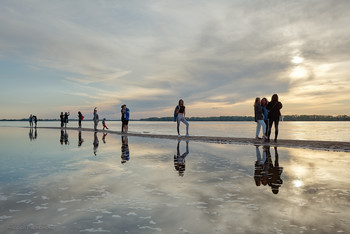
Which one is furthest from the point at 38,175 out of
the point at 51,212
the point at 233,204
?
the point at 233,204

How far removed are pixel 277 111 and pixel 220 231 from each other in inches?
583

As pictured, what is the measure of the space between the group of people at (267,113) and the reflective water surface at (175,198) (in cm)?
785

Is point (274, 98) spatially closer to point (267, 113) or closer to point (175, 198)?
point (267, 113)

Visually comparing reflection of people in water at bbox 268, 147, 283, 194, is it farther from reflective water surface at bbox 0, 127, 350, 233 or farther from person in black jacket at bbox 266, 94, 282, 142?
person in black jacket at bbox 266, 94, 282, 142

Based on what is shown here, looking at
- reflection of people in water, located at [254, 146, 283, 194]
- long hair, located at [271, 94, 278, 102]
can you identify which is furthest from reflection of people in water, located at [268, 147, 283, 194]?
long hair, located at [271, 94, 278, 102]

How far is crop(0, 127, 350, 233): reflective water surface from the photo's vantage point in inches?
172

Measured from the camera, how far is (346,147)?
1521 centimetres

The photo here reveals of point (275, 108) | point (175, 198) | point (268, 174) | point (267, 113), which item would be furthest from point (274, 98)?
point (175, 198)

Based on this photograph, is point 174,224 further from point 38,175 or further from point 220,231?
point 38,175

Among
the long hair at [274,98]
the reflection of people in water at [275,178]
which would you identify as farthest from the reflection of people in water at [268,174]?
the long hair at [274,98]

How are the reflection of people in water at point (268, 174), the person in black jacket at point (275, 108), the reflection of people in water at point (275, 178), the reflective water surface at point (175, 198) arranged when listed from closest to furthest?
1. the reflective water surface at point (175, 198)
2. the reflection of people in water at point (275, 178)
3. the reflection of people in water at point (268, 174)
4. the person in black jacket at point (275, 108)

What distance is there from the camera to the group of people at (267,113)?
17594mm

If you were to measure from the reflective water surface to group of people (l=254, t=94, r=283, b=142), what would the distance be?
7.85 m

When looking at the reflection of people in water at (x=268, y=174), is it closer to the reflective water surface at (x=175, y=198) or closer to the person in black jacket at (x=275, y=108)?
the reflective water surface at (x=175, y=198)
